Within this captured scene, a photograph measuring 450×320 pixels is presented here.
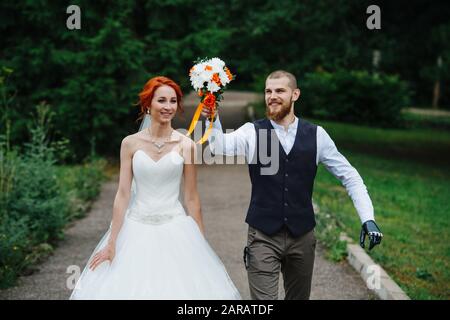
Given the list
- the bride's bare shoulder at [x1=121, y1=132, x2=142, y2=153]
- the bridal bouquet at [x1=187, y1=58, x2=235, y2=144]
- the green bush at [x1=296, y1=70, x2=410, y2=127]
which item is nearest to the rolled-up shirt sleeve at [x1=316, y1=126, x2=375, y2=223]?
the bridal bouquet at [x1=187, y1=58, x2=235, y2=144]

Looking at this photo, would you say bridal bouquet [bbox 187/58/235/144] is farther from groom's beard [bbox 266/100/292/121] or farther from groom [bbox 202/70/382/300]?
groom's beard [bbox 266/100/292/121]

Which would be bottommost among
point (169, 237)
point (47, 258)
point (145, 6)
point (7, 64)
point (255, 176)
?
point (47, 258)

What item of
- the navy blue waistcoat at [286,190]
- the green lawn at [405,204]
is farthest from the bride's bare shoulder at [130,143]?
the green lawn at [405,204]

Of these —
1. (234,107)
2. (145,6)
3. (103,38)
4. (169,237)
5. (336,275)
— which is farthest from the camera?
(234,107)

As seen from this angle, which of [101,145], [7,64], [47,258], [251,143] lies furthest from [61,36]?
[251,143]

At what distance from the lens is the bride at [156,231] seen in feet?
14.6

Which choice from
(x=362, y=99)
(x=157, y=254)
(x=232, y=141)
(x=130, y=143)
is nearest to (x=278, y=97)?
(x=232, y=141)

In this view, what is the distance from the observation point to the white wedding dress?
443cm

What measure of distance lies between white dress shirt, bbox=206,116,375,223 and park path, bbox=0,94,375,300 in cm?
249

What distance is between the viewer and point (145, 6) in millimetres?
16734

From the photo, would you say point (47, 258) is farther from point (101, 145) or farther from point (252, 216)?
point (101, 145)

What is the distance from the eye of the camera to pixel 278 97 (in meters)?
4.86

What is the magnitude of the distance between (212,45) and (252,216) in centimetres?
1233

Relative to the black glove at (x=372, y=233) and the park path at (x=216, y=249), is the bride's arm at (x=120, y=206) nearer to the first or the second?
the black glove at (x=372, y=233)
